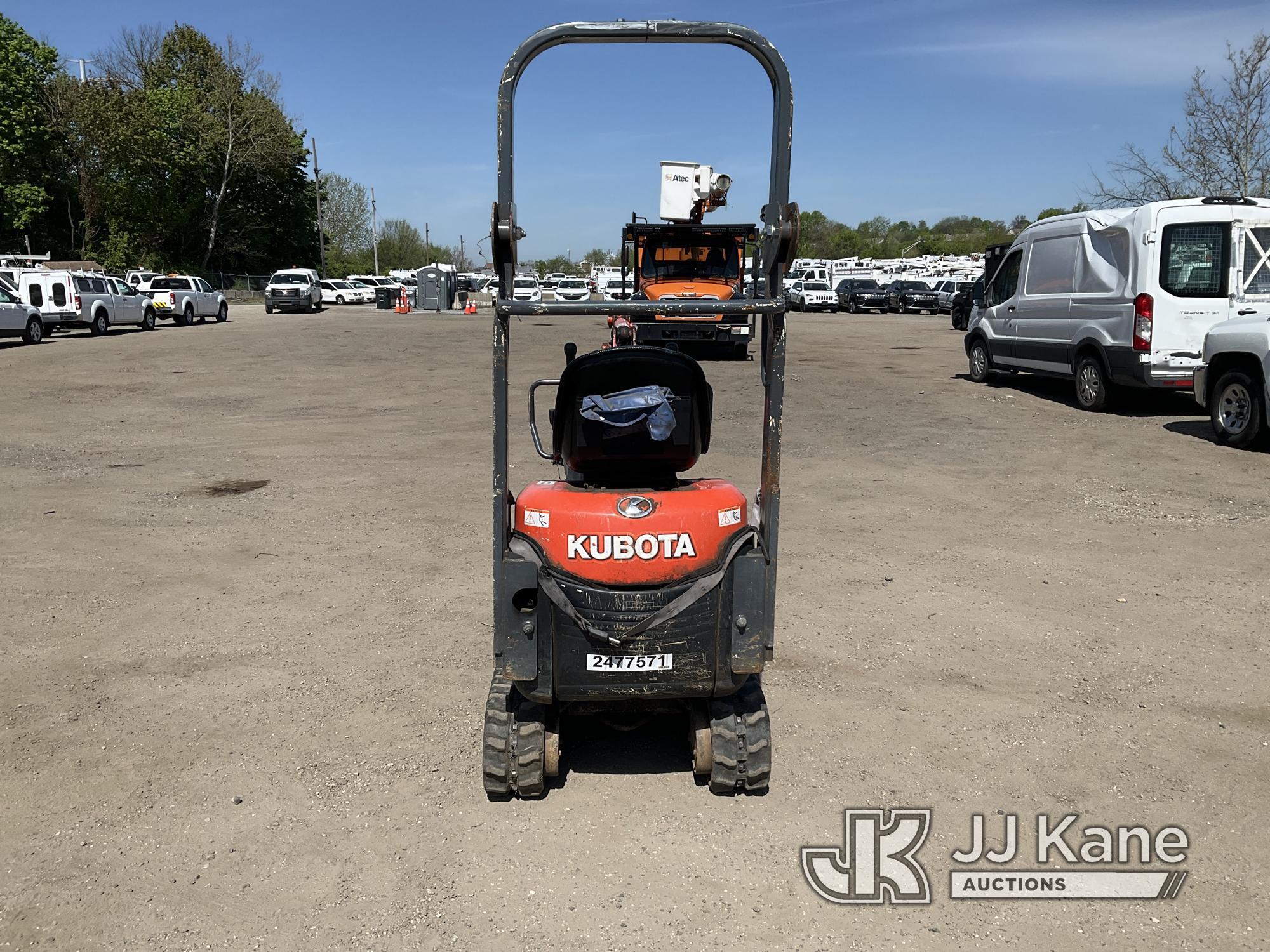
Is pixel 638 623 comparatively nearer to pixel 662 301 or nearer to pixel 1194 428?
pixel 662 301

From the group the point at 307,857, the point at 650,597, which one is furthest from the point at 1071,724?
the point at 307,857

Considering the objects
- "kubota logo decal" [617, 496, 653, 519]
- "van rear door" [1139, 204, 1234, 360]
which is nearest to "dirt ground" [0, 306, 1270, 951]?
"kubota logo decal" [617, 496, 653, 519]

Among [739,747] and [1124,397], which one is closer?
[739,747]

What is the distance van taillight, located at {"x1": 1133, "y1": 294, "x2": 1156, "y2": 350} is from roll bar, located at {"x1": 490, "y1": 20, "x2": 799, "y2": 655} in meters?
10.4

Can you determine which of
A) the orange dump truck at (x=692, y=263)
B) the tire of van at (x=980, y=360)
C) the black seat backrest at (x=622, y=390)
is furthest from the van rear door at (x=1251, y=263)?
the black seat backrest at (x=622, y=390)

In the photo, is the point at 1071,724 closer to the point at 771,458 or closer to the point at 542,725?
the point at 771,458

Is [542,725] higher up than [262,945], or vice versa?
[542,725]

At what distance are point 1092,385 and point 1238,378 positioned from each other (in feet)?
8.97

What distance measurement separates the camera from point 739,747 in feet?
12.1

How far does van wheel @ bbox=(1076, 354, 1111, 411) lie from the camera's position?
42.9 ft

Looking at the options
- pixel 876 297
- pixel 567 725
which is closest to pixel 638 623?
pixel 567 725

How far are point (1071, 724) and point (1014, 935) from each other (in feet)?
5.34

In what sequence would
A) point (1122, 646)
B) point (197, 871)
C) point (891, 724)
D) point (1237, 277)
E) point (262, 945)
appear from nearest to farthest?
point (262, 945)
point (197, 871)
point (891, 724)
point (1122, 646)
point (1237, 277)

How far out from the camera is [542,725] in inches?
145
